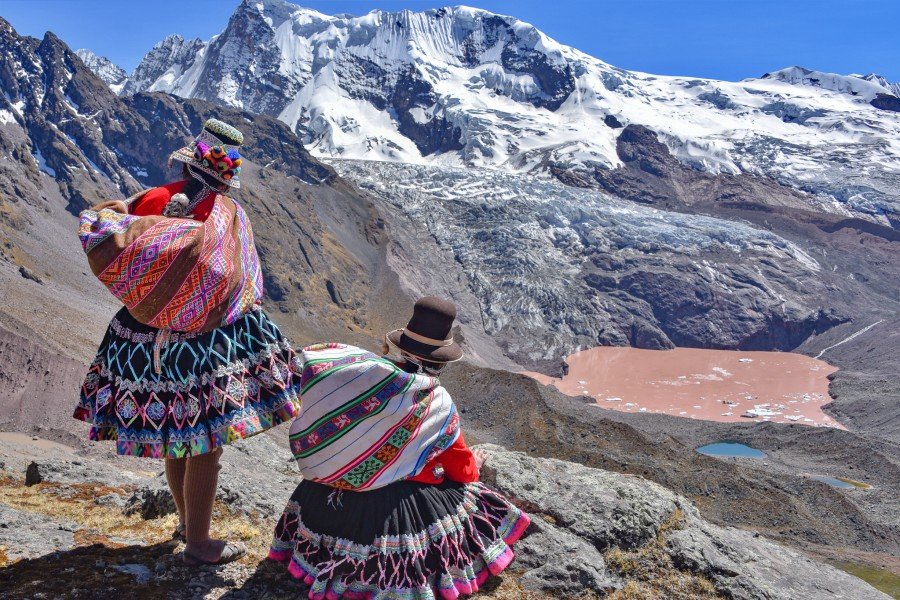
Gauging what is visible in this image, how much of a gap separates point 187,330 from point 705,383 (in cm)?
6502

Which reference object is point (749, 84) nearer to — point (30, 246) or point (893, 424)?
point (893, 424)

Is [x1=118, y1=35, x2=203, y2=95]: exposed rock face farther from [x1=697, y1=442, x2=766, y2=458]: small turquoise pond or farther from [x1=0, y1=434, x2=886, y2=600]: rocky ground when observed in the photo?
[x1=0, y1=434, x2=886, y2=600]: rocky ground

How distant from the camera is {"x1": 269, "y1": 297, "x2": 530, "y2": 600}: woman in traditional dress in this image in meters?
3.57

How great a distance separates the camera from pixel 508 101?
14362cm

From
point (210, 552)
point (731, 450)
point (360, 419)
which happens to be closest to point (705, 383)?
point (731, 450)

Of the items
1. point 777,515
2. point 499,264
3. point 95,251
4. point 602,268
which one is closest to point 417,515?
point 95,251

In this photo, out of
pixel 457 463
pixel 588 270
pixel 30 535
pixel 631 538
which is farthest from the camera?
pixel 588 270

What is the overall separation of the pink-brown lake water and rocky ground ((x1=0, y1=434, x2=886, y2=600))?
47723 mm

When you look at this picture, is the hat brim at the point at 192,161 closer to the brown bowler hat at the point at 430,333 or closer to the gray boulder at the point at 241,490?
the brown bowler hat at the point at 430,333

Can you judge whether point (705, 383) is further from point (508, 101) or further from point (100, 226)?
point (508, 101)

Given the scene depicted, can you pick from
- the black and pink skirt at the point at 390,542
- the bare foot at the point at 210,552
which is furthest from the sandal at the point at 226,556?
the black and pink skirt at the point at 390,542

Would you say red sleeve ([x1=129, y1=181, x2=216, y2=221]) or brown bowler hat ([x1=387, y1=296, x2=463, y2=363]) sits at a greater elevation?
red sleeve ([x1=129, y1=181, x2=216, y2=221])

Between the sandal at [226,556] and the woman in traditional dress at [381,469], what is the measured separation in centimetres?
47

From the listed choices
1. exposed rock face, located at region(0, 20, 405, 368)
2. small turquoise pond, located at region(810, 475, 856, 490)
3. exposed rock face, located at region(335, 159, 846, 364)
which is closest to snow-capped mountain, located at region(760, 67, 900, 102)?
exposed rock face, located at region(335, 159, 846, 364)
